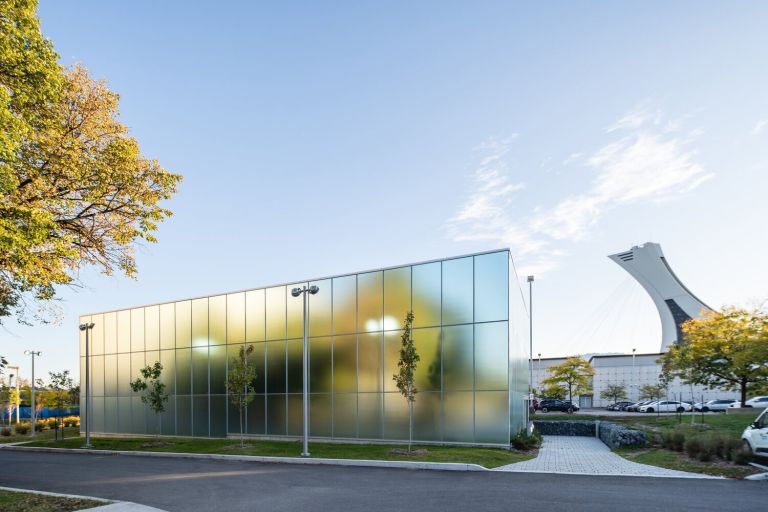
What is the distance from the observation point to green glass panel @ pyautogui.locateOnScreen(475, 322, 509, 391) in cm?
2247

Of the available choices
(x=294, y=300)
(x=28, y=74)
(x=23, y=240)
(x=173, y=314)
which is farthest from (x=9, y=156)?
(x=173, y=314)

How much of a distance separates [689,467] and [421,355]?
37.9 feet

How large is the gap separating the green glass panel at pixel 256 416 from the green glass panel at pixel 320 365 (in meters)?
4.01

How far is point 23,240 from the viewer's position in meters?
11.9

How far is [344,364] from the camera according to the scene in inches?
1059

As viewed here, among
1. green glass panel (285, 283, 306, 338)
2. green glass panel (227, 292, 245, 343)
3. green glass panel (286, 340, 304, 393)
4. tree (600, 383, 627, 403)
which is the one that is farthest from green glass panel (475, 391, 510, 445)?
tree (600, 383, 627, 403)

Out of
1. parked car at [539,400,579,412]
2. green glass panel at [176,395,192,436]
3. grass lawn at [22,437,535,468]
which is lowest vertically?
parked car at [539,400,579,412]

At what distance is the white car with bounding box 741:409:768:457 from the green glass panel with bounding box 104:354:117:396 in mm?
38206

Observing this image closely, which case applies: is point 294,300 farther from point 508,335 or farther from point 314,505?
point 314,505

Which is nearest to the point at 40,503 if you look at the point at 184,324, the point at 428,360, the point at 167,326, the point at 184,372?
the point at 428,360

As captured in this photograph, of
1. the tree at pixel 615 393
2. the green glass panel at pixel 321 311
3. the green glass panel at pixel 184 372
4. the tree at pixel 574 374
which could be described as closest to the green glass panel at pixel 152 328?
the green glass panel at pixel 184 372

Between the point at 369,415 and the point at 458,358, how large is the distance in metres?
5.62

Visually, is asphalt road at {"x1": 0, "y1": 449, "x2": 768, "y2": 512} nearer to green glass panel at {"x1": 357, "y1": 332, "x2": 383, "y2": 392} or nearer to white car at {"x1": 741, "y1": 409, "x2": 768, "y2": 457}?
white car at {"x1": 741, "y1": 409, "x2": 768, "y2": 457}

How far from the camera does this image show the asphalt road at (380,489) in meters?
11.4
